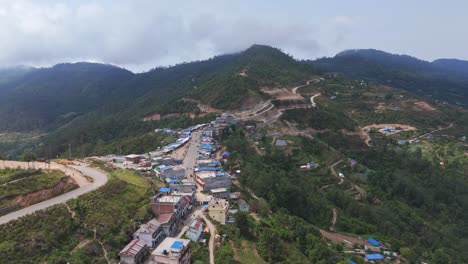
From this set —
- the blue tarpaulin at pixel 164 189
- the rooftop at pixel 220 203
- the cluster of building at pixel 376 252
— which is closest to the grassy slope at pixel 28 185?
the blue tarpaulin at pixel 164 189

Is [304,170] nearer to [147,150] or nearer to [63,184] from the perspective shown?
[147,150]

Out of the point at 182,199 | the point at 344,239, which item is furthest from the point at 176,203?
the point at 344,239

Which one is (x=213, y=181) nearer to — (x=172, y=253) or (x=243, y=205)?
(x=243, y=205)

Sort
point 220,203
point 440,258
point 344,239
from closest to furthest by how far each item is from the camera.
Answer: point 220,203
point 440,258
point 344,239

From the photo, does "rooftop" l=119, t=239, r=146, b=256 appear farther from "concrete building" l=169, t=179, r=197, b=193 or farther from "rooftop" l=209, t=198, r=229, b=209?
"concrete building" l=169, t=179, r=197, b=193

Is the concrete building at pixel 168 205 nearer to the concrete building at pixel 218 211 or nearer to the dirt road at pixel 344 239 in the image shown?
the concrete building at pixel 218 211

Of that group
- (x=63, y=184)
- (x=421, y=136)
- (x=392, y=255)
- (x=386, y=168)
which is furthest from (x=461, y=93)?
(x=63, y=184)
